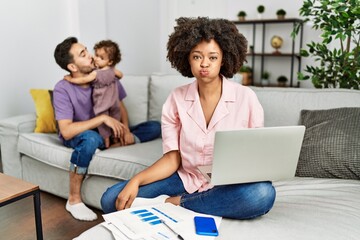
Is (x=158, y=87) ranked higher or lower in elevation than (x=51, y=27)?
lower

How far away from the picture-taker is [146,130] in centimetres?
238

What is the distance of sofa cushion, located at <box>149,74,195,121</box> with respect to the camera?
243 centimetres

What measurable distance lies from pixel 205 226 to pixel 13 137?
1.68 m

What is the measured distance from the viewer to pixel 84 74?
7.29 ft

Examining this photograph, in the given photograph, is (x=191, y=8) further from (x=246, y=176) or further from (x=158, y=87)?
(x=246, y=176)

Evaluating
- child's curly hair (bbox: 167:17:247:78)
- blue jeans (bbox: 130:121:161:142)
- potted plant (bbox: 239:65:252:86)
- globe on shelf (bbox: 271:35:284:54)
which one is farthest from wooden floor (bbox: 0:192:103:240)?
globe on shelf (bbox: 271:35:284:54)

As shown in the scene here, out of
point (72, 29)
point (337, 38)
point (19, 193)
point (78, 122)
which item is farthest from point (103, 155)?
point (72, 29)

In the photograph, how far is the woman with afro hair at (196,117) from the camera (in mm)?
1331

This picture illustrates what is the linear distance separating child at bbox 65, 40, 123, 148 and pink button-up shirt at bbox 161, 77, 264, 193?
0.82 m

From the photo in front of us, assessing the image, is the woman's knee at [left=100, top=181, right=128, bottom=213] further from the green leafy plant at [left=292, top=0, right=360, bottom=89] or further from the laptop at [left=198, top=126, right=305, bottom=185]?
the green leafy plant at [left=292, top=0, right=360, bottom=89]

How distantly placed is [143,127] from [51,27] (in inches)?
59.4

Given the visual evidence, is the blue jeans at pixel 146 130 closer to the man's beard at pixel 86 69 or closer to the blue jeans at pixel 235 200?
the man's beard at pixel 86 69

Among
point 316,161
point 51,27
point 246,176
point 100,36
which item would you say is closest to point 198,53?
point 246,176

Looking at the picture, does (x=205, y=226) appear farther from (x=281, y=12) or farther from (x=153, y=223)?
(x=281, y=12)
